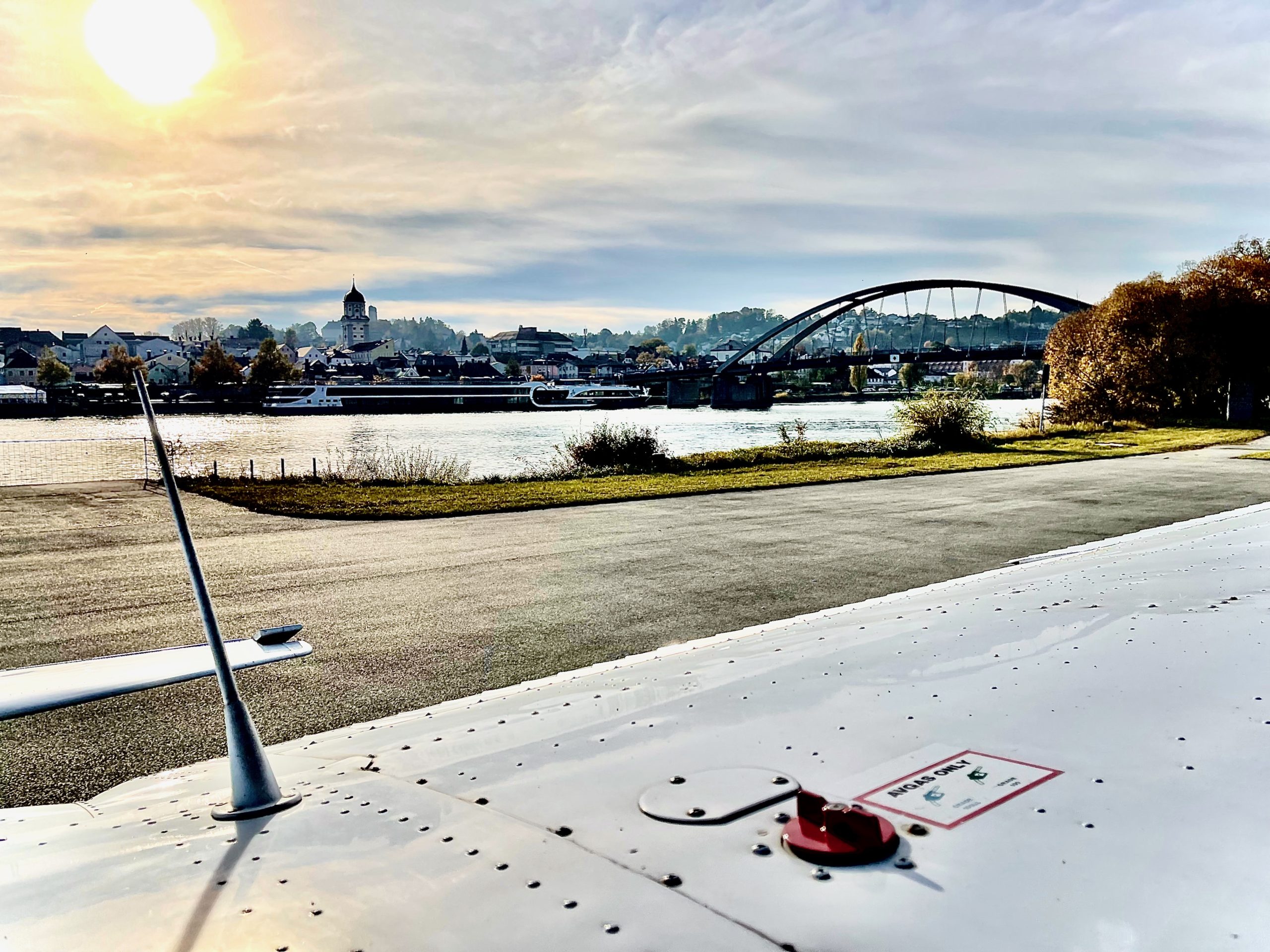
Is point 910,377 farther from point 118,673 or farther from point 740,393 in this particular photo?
point 118,673

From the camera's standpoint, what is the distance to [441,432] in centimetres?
5512

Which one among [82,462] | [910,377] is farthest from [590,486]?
[910,377]

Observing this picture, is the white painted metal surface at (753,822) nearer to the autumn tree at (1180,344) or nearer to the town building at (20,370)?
the autumn tree at (1180,344)

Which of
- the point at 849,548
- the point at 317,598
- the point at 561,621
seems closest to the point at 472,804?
the point at 561,621

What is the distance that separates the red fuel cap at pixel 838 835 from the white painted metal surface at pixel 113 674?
145 centimetres

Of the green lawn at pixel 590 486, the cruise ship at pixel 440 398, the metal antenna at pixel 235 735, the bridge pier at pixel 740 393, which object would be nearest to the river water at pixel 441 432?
the bridge pier at pixel 740 393

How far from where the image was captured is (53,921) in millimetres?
1422

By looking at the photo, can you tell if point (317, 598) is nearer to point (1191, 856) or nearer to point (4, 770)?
point (4, 770)

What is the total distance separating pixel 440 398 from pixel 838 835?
90.9 metres

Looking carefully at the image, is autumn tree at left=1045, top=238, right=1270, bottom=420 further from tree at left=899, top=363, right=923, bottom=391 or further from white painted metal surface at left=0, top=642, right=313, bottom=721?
tree at left=899, top=363, right=923, bottom=391

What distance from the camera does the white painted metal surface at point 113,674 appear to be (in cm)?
234

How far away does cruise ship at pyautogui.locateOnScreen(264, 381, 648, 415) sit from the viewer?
86188 millimetres

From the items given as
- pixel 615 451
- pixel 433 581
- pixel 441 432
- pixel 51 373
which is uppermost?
pixel 51 373

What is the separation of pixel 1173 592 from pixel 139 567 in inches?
341
